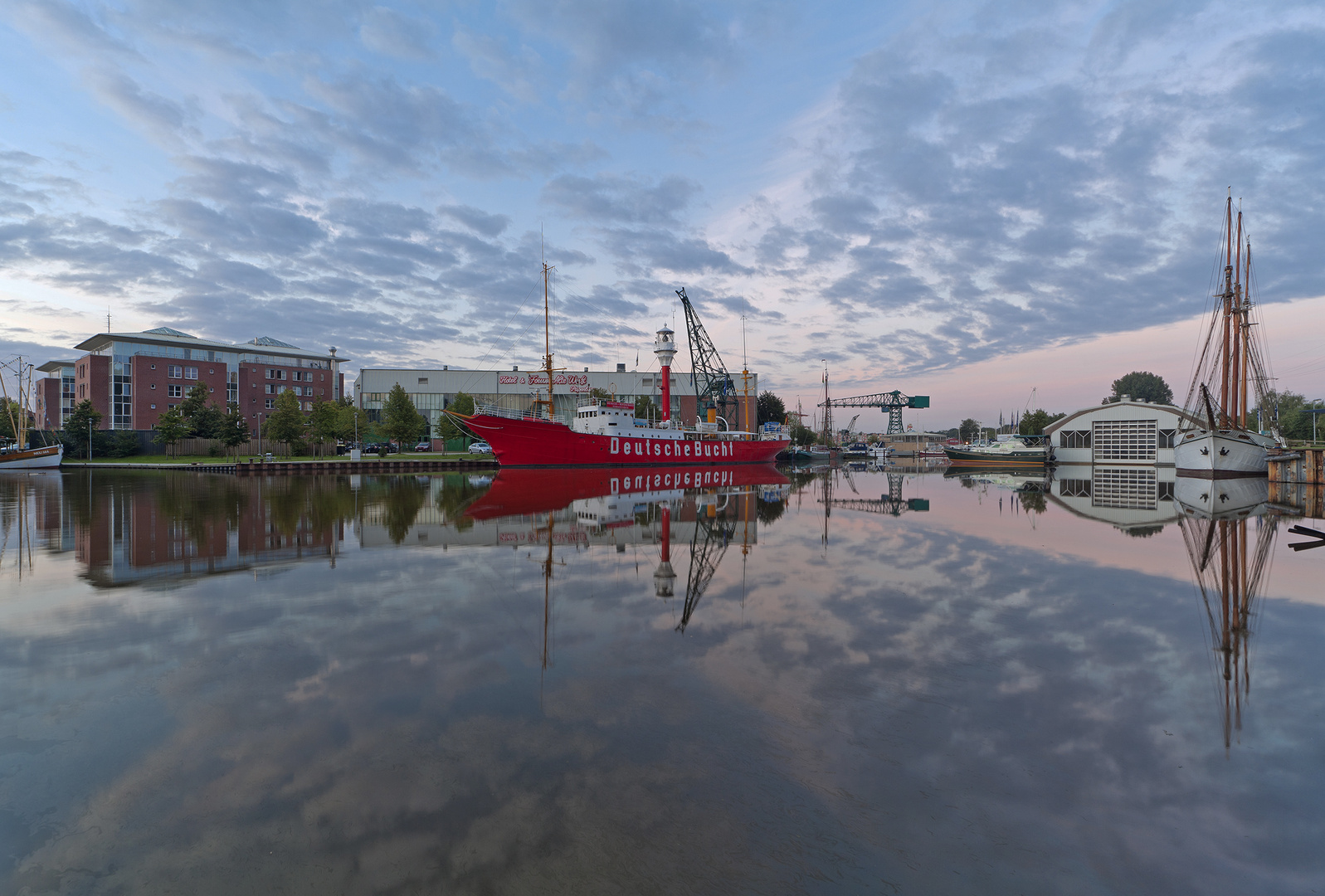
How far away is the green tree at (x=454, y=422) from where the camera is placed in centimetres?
6906

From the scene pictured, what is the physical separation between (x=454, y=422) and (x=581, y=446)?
106 ft

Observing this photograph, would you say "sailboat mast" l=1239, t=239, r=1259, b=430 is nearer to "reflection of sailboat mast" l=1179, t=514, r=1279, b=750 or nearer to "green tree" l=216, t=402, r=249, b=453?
"reflection of sailboat mast" l=1179, t=514, r=1279, b=750

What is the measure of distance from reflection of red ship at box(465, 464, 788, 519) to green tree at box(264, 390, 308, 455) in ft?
83.8

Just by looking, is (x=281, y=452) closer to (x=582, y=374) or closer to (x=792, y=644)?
(x=582, y=374)

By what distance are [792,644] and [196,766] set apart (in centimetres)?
547

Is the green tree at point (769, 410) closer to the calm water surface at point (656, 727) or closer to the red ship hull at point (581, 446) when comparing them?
the red ship hull at point (581, 446)

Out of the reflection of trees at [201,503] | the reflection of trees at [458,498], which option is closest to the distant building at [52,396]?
the reflection of trees at [201,503]

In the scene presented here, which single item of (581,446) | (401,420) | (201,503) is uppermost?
(401,420)

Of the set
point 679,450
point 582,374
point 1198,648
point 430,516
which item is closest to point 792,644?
point 1198,648

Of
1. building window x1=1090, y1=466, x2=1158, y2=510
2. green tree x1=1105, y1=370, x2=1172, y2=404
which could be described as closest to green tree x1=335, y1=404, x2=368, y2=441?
building window x1=1090, y1=466, x2=1158, y2=510

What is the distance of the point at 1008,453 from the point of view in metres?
64.2

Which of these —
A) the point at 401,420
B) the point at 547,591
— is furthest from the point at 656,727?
the point at 401,420

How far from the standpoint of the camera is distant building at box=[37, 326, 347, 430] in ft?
222

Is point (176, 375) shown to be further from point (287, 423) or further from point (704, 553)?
point (704, 553)
